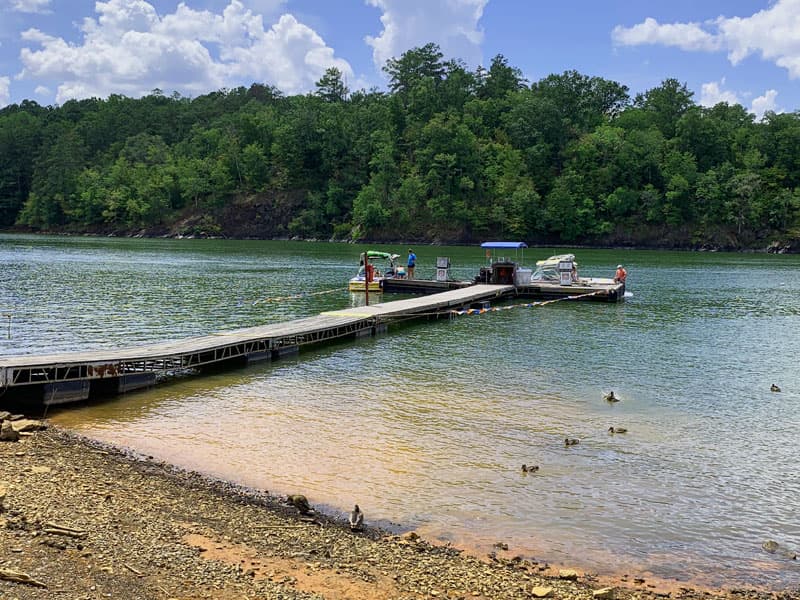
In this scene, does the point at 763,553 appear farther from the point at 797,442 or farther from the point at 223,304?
the point at 223,304

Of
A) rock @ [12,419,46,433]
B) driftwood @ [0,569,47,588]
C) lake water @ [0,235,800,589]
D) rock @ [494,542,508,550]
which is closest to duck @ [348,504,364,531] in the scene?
lake water @ [0,235,800,589]

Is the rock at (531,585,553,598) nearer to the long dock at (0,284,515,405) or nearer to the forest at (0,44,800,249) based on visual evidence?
the long dock at (0,284,515,405)

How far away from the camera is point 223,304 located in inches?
1441

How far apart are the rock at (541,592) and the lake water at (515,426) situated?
4.17ft

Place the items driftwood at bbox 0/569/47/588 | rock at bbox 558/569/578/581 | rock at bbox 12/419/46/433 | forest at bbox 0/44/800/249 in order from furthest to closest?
forest at bbox 0/44/800/249 → rock at bbox 12/419/46/433 → rock at bbox 558/569/578/581 → driftwood at bbox 0/569/47/588

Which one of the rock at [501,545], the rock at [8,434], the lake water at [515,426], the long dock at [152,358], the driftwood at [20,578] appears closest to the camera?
the driftwood at [20,578]

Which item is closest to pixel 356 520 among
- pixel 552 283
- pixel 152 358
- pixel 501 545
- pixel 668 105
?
pixel 501 545

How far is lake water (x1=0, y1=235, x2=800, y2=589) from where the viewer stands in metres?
10.4

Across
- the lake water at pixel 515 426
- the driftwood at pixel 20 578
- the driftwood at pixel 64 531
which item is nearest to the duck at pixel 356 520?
the lake water at pixel 515 426

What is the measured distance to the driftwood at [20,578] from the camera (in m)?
6.99

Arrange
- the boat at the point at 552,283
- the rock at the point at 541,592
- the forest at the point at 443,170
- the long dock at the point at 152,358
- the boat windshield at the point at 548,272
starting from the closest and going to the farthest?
1. the rock at the point at 541,592
2. the long dock at the point at 152,358
3. the boat at the point at 552,283
4. the boat windshield at the point at 548,272
5. the forest at the point at 443,170

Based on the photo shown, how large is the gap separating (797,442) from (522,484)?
22.5ft

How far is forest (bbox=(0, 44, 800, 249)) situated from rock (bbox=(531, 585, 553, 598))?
11260 cm

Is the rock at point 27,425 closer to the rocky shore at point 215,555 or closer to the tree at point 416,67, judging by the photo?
the rocky shore at point 215,555
